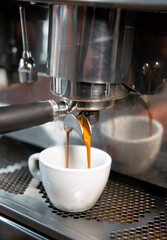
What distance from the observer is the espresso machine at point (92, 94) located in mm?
373

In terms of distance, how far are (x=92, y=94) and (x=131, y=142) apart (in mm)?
179

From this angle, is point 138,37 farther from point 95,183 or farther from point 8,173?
point 8,173

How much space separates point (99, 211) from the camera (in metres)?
0.47

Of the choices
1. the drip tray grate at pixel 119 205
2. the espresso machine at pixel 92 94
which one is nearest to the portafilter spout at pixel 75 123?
the espresso machine at pixel 92 94

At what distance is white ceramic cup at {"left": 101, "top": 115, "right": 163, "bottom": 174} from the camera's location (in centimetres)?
52

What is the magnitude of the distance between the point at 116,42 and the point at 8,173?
0.99 feet

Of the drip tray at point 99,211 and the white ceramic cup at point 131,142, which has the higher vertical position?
the white ceramic cup at point 131,142

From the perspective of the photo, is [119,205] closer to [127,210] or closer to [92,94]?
[127,210]

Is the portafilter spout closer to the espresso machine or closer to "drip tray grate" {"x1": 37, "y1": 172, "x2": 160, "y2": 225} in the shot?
the espresso machine

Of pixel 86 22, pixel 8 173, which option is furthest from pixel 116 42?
pixel 8 173

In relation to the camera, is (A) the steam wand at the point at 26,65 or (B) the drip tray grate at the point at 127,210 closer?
(B) the drip tray grate at the point at 127,210

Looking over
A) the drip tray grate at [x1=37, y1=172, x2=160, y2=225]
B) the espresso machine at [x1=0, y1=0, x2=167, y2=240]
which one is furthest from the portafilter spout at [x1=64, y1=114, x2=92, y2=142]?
the drip tray grate at [x1=37, y1=172, x2=160, y2=225]

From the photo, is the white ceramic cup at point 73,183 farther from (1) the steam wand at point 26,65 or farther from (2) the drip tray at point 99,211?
(1) the steam wand at point 26,65

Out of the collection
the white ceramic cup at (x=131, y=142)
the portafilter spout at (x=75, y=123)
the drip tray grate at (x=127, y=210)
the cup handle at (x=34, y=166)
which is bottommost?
the drip tray grate at (x=127, y=210)
